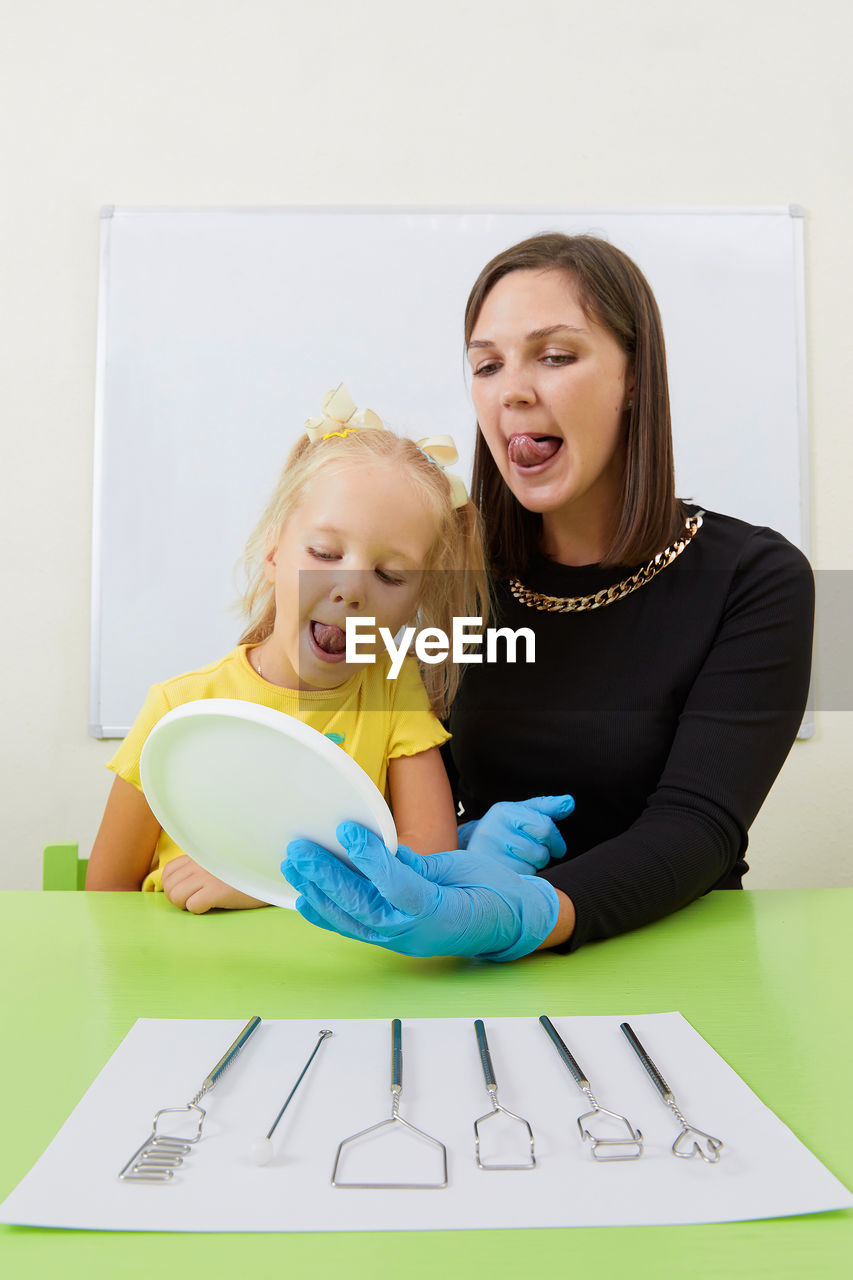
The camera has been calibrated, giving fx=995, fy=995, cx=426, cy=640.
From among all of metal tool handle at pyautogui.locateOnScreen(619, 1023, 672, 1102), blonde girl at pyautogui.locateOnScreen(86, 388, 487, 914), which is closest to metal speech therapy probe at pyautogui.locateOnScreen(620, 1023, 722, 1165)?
metal tool handle at pyautogui.locateOnScreen(619, 1023, 672, 1102)

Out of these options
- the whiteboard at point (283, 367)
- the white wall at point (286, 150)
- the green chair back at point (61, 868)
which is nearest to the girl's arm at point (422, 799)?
the green chair back at point (61, 868)

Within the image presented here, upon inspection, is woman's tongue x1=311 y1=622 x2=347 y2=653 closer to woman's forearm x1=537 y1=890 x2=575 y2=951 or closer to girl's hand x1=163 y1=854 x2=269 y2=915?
girl's hand x1=163 y1=854 x2=269 y2=915

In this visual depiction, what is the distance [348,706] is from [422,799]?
0.41 ft

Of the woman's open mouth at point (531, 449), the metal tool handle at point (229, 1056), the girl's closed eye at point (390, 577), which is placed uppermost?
the woman's open mouth at point (531, 449)

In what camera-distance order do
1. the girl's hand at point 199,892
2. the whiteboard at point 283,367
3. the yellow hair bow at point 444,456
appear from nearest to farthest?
1. the girl's hand at point 199,892
2. the yellow hair bow at point 444,456
3. the whiteboard at point 283,367

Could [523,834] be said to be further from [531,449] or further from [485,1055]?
[531,449]

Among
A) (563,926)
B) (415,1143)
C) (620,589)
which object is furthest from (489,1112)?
(620,589)

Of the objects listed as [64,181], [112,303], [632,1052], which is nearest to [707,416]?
[112,303]

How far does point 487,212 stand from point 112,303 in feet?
2.53

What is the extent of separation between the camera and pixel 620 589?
115 centimetres

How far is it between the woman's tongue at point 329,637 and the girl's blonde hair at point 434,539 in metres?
0.11

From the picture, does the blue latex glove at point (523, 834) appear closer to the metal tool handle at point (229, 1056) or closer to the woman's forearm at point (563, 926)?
the woman's forearm at point (563, 926)

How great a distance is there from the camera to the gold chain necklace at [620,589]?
114 centimetres

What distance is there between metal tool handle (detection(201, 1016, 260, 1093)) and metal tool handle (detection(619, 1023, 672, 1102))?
21 cm
